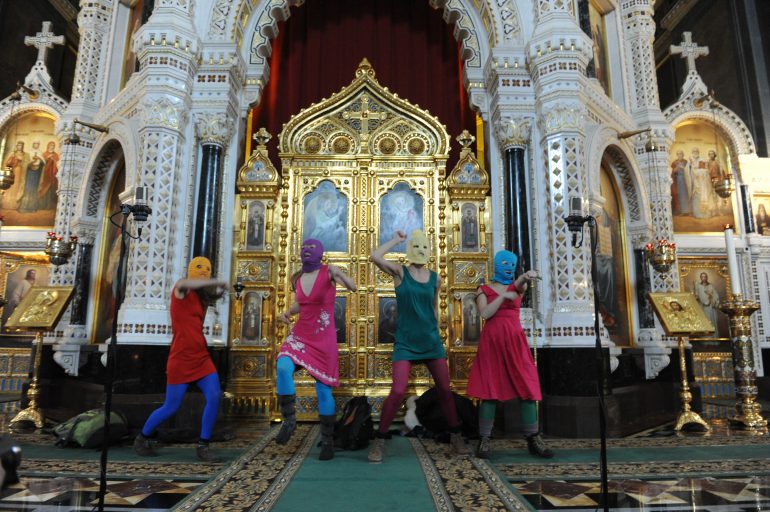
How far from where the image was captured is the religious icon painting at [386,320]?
7.27m

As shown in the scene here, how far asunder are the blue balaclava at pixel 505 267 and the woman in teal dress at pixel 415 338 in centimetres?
58

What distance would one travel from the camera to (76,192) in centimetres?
803

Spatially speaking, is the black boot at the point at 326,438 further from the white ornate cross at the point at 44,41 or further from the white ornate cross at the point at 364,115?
the white ornate cross at the point at 44,41

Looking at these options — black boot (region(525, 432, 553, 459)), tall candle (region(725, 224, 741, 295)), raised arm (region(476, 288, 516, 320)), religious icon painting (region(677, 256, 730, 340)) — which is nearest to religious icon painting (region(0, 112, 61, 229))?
raised arm (region(476, 288, 516, 320))

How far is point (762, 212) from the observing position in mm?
10578

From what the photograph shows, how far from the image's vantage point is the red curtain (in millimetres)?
8320

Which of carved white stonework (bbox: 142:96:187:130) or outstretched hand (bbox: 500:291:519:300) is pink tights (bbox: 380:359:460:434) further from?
carved white stonework (bbox: 142:96:187:130)

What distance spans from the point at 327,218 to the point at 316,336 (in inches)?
134

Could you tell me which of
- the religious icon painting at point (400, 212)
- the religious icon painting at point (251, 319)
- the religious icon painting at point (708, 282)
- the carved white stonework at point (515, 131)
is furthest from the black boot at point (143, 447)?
the religious icon painting at point (708, 282)

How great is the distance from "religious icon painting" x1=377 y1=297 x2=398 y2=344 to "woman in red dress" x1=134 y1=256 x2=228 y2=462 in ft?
10.5

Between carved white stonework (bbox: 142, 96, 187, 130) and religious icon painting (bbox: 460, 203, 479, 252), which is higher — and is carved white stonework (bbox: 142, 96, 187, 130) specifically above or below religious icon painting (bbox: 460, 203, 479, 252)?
above

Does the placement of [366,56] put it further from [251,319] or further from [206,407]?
[206,407]

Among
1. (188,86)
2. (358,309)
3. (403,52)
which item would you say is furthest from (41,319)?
(403,52)

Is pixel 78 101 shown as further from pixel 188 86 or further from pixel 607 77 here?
pixel 607 77
